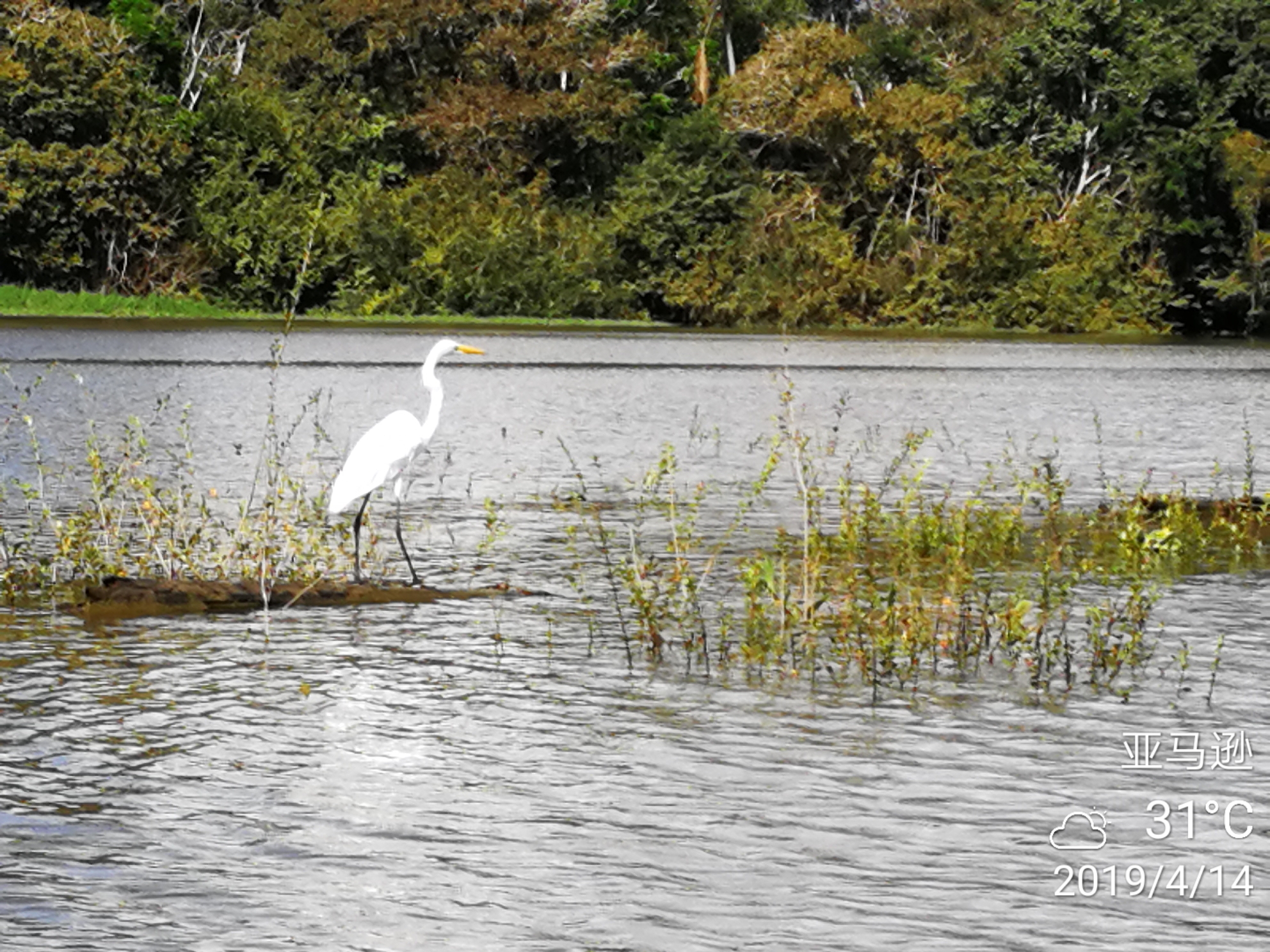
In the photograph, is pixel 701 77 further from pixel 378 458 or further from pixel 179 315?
pixel 378 458

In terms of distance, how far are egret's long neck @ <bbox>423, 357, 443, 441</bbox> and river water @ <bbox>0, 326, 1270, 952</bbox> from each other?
1.33 m

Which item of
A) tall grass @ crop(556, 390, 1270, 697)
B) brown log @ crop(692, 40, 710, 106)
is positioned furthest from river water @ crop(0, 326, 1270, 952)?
brown log @ crop(692, 40, 710, 106)

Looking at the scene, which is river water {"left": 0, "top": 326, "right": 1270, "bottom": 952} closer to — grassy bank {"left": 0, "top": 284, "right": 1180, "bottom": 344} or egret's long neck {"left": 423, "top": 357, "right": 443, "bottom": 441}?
egret's long neck {"left": 423, "top": 357, "right": 443, "bottom": 441}

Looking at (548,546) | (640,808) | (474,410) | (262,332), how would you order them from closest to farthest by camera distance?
1. (640,808)
2. (548,546)
3. (474,410)
4. (262,332)

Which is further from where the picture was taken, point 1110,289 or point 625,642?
point 1110,289

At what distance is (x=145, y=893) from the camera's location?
8.21m

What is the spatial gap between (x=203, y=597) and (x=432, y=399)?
2.49m

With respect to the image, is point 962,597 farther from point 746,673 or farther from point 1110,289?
point 1110,289

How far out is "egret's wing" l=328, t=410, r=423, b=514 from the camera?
15.8m

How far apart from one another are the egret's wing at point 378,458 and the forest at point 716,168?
5374cm

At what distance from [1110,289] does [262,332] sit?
31481 millimetres

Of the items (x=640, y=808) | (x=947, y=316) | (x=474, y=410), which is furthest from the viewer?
(x=947, y=316)

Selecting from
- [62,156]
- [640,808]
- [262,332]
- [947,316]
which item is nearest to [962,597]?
[640,808]

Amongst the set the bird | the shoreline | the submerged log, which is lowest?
the submerged log
